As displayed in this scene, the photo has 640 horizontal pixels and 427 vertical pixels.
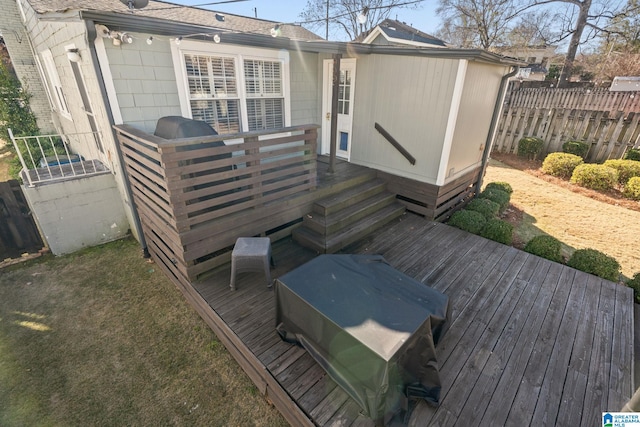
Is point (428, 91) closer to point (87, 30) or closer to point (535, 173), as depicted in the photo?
point (87, 30)

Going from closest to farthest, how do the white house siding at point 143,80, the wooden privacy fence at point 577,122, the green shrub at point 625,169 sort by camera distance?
the white house siding at point 143,80
the green shrub at point 625,169
the wooden privacy fence at point 577,122

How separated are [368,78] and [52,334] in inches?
234

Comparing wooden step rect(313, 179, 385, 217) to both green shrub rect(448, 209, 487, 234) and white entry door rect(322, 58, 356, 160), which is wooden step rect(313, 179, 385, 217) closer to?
white entry door rect(322, 58, 356, 160)

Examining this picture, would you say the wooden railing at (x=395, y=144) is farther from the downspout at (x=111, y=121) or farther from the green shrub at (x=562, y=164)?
the green shrub at (x=562, y=164)

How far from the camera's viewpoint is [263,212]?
399 centimetres

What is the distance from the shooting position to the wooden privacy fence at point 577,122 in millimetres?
8188

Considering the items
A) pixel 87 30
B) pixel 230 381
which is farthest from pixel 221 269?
pixel 87 30

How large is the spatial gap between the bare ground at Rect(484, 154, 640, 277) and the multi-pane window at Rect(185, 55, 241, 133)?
5.66 metres

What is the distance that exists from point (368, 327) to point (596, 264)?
13.1ft

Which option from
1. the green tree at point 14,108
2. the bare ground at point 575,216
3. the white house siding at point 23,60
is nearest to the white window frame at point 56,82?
the green tree at point 14,108

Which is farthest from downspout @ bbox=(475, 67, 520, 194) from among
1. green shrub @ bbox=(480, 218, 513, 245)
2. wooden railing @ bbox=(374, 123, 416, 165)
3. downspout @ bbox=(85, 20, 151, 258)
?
downspout @ bbox=(85, 20, 151, 258)

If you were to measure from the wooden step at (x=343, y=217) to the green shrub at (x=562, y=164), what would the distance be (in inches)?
252

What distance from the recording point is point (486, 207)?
18.4 feet

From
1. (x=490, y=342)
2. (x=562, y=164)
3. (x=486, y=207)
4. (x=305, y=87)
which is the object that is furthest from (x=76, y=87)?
(x=562, y=164)
